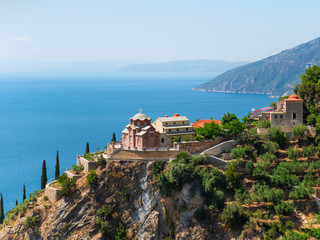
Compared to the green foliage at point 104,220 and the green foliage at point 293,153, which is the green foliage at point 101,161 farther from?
the green foliage at point 293,153

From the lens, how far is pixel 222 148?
57312 millimetres

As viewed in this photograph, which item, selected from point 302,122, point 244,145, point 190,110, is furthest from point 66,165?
point 190,110

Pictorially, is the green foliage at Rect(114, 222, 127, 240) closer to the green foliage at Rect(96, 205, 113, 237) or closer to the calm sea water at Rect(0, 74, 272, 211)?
the green foliage at Rect(96, 205, 113, 237)

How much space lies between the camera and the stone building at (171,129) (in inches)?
2285

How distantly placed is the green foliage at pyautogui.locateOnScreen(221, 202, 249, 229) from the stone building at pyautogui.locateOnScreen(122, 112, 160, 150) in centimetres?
1443

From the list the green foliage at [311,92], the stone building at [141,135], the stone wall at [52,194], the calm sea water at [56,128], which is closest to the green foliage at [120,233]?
the stone wall at [52,194]

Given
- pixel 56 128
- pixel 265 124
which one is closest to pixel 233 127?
pixel 265 124

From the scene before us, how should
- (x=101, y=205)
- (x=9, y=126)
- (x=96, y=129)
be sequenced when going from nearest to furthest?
(x=101, y=205)
(x=96, y=129)
(x=9, y=126)

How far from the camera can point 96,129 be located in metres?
126

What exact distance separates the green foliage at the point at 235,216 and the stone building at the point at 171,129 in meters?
13.7

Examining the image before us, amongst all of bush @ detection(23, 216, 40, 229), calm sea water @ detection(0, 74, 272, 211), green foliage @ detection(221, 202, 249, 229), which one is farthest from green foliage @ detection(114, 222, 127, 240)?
calm sea water @ detection(0, 74, 272, 211)

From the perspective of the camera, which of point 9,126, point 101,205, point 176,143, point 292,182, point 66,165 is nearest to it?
point 292,182

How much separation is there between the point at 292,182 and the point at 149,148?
18.8 metres

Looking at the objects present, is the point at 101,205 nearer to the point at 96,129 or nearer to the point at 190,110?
the point at 96,129
